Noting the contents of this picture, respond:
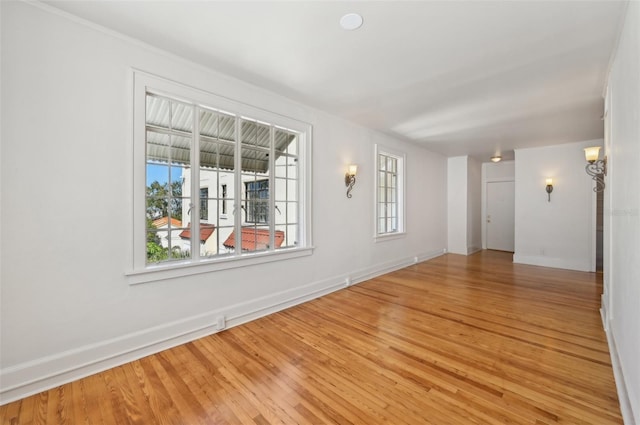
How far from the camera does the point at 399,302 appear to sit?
370cm

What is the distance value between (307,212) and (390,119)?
2.03 m

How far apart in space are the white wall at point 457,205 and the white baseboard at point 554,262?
1251 mm

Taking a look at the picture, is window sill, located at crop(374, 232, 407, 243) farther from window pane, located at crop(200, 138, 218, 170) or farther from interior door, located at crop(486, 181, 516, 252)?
interior door, located at crop(486, 181, 516, 252)

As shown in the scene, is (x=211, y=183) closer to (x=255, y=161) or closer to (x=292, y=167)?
(x=255, y=161)

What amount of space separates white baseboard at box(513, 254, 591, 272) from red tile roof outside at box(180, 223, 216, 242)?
658 cm

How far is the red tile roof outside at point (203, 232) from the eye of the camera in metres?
2.74

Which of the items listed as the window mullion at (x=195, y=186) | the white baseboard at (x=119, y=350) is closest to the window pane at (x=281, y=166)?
the window mullion at (x=195, y=186)

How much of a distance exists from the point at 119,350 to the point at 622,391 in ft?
12.0

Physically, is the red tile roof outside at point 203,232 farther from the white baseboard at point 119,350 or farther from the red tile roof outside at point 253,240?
the white baseboard at point 119,350

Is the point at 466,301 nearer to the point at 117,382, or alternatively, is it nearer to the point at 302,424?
the point at 302,424

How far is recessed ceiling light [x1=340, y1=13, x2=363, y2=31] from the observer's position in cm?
199

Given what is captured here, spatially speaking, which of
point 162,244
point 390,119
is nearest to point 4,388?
point 162,244

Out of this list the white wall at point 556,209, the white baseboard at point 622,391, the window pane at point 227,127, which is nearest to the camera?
the white baseboard at point 622,391

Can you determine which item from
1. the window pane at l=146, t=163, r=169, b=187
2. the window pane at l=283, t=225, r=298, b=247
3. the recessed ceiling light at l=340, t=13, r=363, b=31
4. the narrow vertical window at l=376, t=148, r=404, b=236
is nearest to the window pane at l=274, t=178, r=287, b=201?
the window pane at l=283, t=225, r=298, b=247
